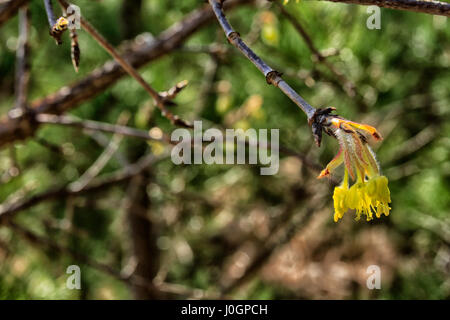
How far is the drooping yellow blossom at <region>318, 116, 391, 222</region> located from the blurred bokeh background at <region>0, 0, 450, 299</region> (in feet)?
1.85

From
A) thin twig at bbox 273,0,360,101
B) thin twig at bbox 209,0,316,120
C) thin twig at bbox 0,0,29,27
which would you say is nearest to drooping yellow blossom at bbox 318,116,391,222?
thin twig at bbox 209,0,316,120

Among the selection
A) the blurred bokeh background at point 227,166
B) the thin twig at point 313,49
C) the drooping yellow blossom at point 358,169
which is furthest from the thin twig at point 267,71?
the blurred bokeh background at point 227,166

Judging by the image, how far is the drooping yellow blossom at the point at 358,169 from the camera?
373mm

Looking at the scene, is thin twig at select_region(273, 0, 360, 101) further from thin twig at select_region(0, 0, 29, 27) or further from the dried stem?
thin twig at select_region(0, 0, 29, 27)

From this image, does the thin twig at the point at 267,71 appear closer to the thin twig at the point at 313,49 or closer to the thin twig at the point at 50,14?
the thin twig at the point at 50,14

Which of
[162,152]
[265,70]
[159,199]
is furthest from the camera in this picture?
[159,199]

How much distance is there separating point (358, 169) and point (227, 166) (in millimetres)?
1233

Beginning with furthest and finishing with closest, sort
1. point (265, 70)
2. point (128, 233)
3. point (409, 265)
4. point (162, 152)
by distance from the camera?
point (128, 233)
point (409, 265)
point (162, 152)
point (265, 70)

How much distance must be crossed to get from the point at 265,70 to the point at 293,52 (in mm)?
928

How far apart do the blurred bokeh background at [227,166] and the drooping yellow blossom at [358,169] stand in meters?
0.56

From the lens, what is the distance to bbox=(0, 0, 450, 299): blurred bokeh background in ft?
3.99

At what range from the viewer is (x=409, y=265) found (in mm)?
1479
